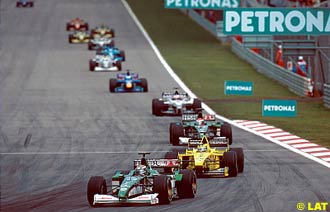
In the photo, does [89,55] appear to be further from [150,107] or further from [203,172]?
[203,172]

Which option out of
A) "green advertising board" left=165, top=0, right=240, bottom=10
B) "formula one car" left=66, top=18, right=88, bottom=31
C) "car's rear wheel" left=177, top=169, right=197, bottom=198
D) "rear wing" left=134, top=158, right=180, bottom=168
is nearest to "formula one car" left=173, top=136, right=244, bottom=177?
"rear wing" left=134, top=158, right=180, bottom=168

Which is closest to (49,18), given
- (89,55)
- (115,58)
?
(89,55)

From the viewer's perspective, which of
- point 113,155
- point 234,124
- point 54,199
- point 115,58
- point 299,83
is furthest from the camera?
point 115,58

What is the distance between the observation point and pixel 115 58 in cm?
6175

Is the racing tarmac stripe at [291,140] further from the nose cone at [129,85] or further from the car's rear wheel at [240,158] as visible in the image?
the nose cone at [129,85]

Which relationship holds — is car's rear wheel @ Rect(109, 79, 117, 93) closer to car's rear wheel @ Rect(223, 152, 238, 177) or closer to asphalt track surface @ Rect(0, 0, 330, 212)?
asphalt track surface @ Rect(0, 0, 330, 212)

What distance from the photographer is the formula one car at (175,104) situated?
136 ft

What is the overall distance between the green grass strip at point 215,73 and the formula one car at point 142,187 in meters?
11.1

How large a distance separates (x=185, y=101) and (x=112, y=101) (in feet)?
22.6

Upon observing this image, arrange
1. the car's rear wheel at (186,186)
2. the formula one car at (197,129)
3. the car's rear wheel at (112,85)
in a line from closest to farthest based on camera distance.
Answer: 1. the car's rear wheel at (186,186)
2. the formula one car at (197,129)
3. the car's rear wheel at (112,85)

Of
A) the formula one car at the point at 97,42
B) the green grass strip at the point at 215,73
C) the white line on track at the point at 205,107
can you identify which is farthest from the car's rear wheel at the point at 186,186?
the formula one car at the point at 97,42

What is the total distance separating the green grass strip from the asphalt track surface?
1.90 m

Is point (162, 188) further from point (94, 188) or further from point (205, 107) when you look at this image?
point (205, 107)

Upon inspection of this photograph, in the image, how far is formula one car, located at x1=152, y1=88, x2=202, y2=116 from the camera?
4150cm
